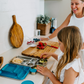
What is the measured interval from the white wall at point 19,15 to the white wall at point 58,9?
303 mm

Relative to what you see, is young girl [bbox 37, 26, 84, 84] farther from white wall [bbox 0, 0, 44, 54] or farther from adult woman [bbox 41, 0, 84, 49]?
white wall [bbox 0, 0, 44, 54]

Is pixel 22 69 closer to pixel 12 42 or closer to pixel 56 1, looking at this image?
pixel 12 42

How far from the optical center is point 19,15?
1.63 metres

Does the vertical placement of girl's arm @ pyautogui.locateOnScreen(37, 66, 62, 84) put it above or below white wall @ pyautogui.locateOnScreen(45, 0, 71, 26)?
below

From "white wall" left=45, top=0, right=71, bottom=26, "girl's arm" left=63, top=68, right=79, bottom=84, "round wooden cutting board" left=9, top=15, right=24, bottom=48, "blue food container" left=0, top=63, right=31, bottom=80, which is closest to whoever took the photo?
"girl's arm" left=63, top=68, right=79, bottom=84

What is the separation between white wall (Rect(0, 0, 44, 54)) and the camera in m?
1.35

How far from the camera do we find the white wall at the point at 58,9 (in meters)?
2.45

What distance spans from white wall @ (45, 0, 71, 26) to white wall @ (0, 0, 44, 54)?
30 cm

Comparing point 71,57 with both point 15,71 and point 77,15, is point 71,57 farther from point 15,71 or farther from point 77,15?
point 77,15

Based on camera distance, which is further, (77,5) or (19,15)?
(19,15)

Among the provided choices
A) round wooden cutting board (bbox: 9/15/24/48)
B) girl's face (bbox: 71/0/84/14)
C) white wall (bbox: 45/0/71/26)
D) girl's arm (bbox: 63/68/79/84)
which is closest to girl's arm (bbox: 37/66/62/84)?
girl's arm (bbox: 63/68/79/84)

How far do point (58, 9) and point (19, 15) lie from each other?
1138 mm

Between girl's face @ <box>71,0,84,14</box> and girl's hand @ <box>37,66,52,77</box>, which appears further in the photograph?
girl's face @ <box>71,0,84,14</box>

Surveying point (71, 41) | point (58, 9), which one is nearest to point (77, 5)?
point (71, 41)
